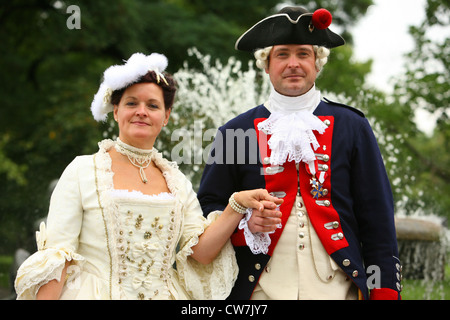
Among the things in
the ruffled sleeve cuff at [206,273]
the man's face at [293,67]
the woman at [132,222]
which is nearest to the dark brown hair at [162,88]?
the woman at [132,222]

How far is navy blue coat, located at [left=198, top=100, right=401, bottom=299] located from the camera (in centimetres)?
263

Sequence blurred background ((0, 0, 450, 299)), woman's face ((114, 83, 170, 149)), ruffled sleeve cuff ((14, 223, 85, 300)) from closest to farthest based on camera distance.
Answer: ruffled sleeve cuff ((14, 223, 85, 300)), woman's face ((114, 83, 170, 149)), blurred background ((0, 0, 450, 299))

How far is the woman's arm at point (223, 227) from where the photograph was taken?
2502 millimetres

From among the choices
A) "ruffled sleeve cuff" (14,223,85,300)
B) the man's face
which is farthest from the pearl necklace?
the man's face

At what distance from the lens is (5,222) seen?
7.58 meters

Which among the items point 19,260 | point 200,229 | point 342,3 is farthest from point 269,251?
point 342,3

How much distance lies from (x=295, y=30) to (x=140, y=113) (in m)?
0.83

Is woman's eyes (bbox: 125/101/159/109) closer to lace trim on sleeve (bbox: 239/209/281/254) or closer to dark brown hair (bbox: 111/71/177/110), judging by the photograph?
dark brown hair (bbox: 111/71/177/110)

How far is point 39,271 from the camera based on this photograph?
2291mm

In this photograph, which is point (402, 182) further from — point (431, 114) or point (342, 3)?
point (342, 3)

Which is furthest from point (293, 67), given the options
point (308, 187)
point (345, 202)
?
point (345, 202)

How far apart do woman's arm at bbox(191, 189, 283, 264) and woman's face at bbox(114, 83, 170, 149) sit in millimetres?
480

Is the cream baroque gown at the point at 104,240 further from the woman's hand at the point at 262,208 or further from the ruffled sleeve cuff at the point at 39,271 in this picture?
the woman's hand at the point at 262,208
